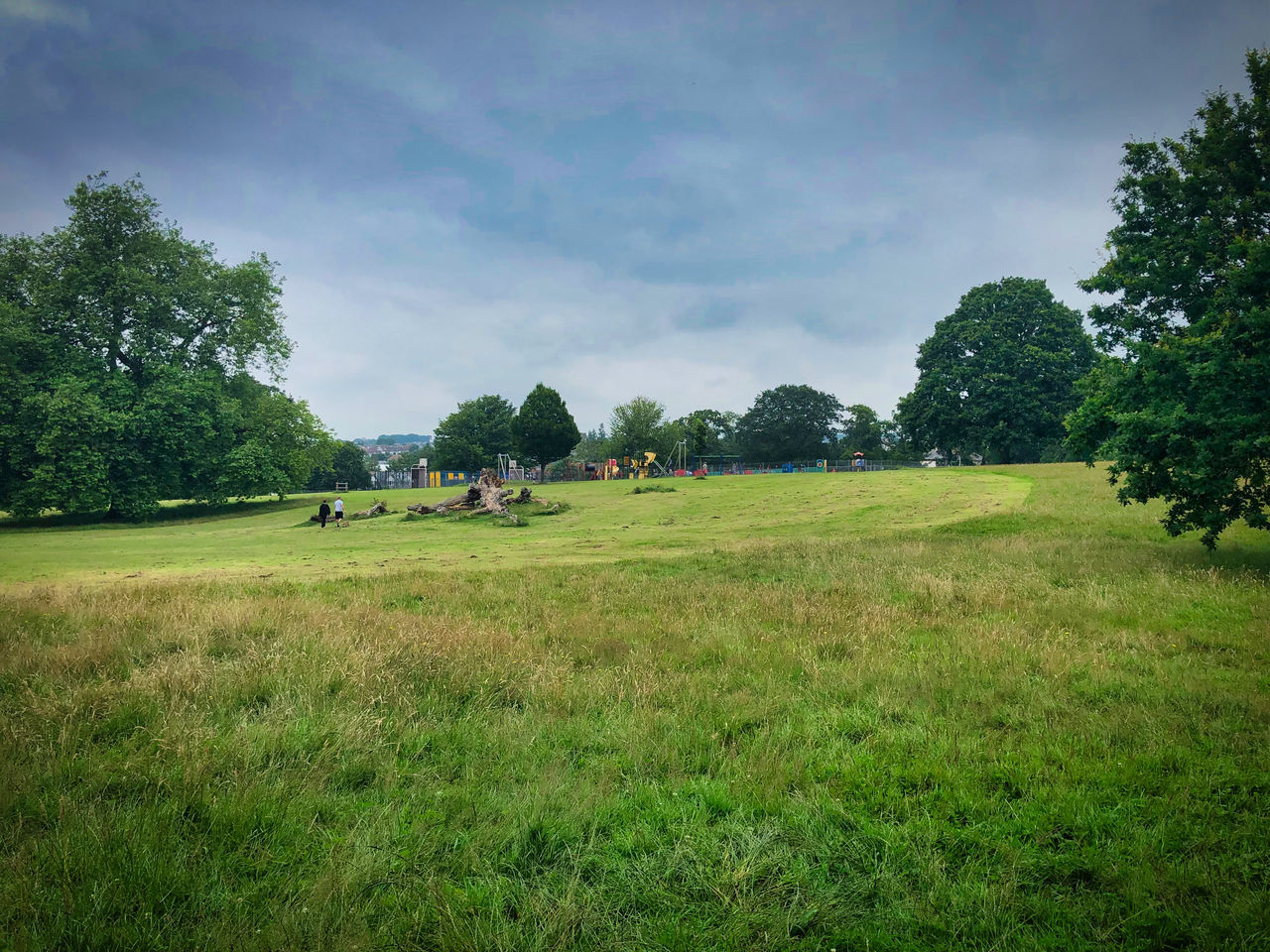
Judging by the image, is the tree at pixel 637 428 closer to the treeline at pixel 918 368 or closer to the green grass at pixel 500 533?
the treeline at pixel 918 368

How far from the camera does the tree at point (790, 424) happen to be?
118250 mm

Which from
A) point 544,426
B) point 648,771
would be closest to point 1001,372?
point 544,426

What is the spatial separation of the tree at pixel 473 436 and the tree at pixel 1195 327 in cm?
9602

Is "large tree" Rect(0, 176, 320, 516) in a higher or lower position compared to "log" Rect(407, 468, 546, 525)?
higher

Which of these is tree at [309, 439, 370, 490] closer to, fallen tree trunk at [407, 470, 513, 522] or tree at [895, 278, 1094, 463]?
fallen tree trunk at [407, 470, 513, 522]

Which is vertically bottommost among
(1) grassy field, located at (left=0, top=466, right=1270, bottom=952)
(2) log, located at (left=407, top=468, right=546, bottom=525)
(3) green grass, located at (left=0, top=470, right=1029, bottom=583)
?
(3) green grass, located at (left=0, top=470, right=1029, bottom=583)

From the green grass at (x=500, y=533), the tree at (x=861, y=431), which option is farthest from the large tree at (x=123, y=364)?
the tree at (x=861, y=431)

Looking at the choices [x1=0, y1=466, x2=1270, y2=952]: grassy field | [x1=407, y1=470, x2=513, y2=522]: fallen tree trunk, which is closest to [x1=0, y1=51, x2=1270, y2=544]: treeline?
[x1=0, y1=466, x2=1270, y2=952]: grassy field

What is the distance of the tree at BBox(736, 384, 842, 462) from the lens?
118 metres

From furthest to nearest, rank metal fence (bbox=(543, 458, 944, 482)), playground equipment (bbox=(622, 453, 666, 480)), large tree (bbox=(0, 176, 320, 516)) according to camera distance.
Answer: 1. playground equipment (bbox=(622, 453, 666, 480))
2. metal fence (bbox=(543, 458, 944, 482))
3. large tree (bbox=(0, 176, 320, 516))

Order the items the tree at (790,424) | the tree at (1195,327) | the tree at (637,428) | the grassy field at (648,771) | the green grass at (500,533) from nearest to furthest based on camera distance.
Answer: the grassy field at (648,771) → the tree at (1195,327) → the green grass at (500,533) → the tree at (637,428) → the tree at (790,424)

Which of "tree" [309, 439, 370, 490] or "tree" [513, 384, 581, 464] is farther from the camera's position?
"tree" [309, 439, 370, 490]

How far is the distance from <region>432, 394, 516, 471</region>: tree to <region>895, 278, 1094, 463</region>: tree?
223 ft

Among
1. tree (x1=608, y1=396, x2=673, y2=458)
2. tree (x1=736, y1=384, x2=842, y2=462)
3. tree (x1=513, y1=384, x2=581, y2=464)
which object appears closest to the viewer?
tree (x1=513, y1=384, x2=581, y2=464)
